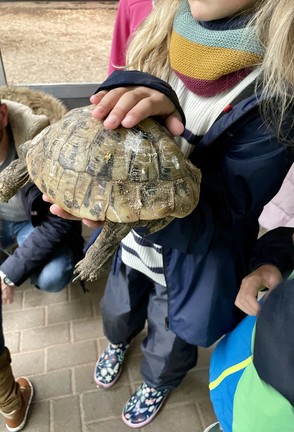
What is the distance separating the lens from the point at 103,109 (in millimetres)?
915

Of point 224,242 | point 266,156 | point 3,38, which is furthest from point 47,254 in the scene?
point 3,38

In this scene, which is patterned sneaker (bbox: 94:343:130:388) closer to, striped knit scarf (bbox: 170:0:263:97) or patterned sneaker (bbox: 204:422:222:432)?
patterned sneaker (bbox: 204:422:222:432)

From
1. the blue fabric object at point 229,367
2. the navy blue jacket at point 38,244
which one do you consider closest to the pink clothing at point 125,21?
the navy blue jacket at point 38,244

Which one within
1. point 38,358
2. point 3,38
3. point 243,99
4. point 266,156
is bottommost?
point 38,358

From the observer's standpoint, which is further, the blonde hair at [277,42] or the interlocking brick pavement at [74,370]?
the interlocking brick pavement at [74,370]

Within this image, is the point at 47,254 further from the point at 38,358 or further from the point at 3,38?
the point at 3,38

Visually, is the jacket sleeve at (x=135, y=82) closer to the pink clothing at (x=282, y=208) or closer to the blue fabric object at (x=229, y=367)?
the blue fabric object at (x=229, y=367)

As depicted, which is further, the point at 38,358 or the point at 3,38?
the point at 3,38

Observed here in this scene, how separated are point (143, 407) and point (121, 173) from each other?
4.20 feet

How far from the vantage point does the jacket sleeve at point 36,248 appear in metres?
1.89

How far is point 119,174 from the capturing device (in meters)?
0.95

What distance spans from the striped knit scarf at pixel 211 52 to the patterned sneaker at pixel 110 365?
1.39m

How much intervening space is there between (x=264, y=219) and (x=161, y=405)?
4.35ft

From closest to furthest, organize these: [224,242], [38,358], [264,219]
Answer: [224,242], [38,358], [264,219]
